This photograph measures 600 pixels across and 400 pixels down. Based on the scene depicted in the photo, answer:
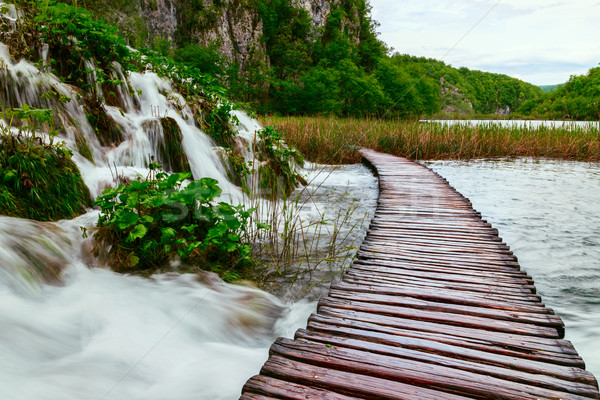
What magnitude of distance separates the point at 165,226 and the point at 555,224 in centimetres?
510

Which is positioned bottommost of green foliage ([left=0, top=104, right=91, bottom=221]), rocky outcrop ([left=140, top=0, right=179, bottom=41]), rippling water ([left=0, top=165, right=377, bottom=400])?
rippling water ([left=0, top=165, right=377, bottom=400])

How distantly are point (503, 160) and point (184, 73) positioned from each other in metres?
9.41

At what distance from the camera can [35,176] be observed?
9.62 feet

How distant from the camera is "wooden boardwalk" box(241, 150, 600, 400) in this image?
1455 mm

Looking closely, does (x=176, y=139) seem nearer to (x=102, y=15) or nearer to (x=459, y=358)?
(x=459, y=358)

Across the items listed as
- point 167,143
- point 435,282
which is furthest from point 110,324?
point 167,143

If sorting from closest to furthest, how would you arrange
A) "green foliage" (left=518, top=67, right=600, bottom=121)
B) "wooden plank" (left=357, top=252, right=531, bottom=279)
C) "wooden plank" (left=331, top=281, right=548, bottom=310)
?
"wooden plank" (left=331, top=281, right=548, bottom=310) → "wooden plank" (left=357, top=252, right=531, bottom=279) → "green foliage" (left=518, top=67, right=600, bottom=121)

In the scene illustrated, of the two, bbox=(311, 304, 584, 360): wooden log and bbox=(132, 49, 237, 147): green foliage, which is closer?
bbox=(311, 304, 584, 360): wooden log

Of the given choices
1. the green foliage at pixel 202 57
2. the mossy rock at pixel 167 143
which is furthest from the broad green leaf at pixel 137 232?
the green foliage at pixel 202 57

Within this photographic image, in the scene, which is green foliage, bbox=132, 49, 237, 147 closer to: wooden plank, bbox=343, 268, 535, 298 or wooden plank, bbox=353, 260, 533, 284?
wooden plank, bbox=353, 260, 533, 284

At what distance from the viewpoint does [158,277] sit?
9.21ft

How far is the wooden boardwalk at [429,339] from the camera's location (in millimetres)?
1455

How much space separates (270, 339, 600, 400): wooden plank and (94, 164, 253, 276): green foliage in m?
1.32

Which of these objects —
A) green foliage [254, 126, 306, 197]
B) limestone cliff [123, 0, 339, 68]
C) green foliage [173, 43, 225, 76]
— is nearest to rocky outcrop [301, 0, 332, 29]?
limestone cliff [123, 0, 339, 68]
